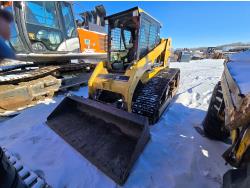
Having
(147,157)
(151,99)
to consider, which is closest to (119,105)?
(151,99)

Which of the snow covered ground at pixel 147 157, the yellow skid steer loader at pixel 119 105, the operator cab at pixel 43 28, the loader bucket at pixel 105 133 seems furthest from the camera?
the operator cab at pixel 43 28

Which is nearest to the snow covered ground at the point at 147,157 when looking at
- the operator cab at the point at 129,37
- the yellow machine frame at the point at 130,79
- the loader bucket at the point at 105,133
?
the loader bucket at the point at 105,133

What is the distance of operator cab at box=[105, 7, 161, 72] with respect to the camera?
3275 mm

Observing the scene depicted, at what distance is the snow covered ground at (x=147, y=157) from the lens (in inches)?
68.9

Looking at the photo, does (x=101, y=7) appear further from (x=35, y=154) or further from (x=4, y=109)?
(x=35, y=154)

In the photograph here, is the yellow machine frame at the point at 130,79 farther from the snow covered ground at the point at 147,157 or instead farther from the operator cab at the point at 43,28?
the operator cab at the point at 43,28

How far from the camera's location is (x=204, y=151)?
219 cm

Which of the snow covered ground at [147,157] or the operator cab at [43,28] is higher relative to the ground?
the operator cab at [43,28]

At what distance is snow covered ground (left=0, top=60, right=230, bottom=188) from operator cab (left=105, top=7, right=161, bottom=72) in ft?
5.42

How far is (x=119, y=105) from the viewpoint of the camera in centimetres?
341

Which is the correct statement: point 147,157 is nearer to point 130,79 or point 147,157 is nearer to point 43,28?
point 130,79

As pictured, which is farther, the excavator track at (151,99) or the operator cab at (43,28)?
the operator cab at (43,28)

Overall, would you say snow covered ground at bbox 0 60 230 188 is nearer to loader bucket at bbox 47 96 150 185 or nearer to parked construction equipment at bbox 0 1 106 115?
loader bucket at bbox 47 96 150 185

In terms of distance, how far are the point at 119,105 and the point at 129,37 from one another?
204 cm
